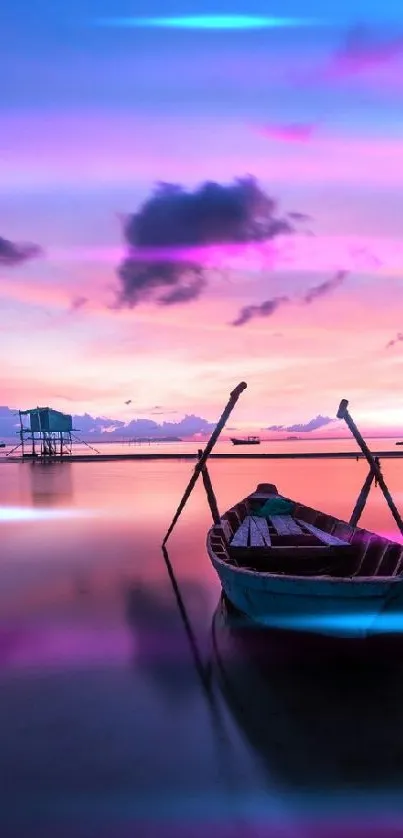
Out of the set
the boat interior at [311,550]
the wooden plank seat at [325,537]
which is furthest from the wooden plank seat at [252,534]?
the wooden plank seat at [325,537]

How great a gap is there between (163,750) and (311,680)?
285 cm

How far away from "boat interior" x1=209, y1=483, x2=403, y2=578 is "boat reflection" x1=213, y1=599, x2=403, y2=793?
4.38 ft

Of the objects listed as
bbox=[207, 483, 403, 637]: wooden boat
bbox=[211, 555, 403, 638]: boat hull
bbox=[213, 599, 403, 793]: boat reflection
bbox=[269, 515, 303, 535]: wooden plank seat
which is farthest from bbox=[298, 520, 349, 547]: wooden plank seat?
bbox=[211, 555, 403, 638]: boat hull

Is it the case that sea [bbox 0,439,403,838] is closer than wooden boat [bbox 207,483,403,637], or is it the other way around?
sea [bbox 0,439,403,838]

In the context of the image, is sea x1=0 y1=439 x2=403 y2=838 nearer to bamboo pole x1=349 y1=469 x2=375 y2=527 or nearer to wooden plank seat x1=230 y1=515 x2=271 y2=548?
wooden plank seat x1=230 y1=515 x2=271 y2=548

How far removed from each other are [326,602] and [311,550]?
9.22 ft

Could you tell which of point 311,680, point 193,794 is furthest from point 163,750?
point 311,680

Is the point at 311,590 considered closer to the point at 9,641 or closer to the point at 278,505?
the point at 9,641

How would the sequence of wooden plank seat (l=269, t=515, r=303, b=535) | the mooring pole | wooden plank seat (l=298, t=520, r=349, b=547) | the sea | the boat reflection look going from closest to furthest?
the sea < the boat reflection < wooden plank seat (l=298, t=520, r=349, b=547) < wooden plank seat (l=269, t=515, r=303, b=535) < the mooring pole

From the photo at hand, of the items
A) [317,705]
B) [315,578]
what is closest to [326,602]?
[315,578]

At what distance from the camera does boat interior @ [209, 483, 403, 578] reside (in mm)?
11117

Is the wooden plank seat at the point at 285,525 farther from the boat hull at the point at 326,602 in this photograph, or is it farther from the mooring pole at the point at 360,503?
the boat hull at the point at 326,602

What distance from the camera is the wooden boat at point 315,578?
29.2 ft

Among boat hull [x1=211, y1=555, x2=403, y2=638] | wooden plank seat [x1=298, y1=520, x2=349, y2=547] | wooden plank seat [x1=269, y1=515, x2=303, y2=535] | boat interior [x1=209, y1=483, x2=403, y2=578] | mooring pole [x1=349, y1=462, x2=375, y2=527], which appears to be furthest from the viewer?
mooring pole [x1=349, y1=462, x2=375, y2=527]
